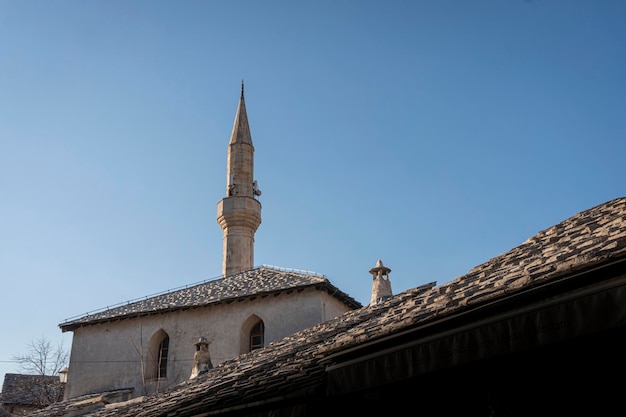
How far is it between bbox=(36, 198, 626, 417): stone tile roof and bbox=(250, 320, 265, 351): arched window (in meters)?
11.9

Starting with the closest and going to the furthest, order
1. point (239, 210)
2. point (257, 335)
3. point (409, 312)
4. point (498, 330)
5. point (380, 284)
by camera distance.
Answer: point (498, 330)
point (409, 312)
point (380, 284)
point (257, 335)
point (239, 210)

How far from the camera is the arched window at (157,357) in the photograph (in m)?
25.5

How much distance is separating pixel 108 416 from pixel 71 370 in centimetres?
1524

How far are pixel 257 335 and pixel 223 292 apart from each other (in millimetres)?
2118

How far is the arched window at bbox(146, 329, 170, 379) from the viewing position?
2546 centimetres

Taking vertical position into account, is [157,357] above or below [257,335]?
below

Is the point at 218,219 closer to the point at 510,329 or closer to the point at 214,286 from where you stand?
the point at 214,286

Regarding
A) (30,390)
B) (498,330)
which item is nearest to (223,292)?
(30,390)

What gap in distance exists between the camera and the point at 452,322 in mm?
5961

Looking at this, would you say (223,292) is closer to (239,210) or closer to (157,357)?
(157,357)

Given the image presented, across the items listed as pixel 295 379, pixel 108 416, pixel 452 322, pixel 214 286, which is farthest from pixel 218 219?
pixel 452 322

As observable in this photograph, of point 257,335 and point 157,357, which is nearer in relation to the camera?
point 257,335

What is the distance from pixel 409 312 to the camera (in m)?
7.23

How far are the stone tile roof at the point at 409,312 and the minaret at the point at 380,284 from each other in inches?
152
